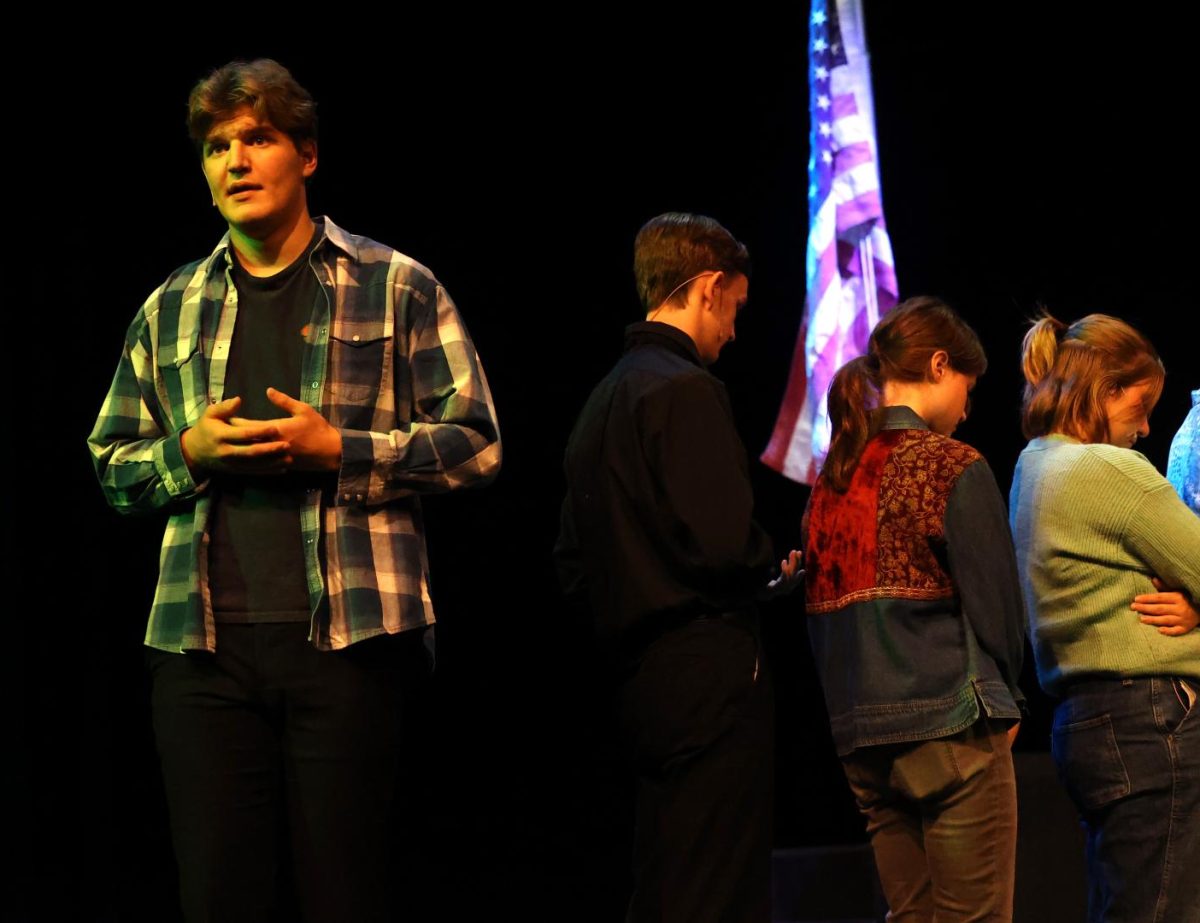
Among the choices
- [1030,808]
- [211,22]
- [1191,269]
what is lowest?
[1030,808]

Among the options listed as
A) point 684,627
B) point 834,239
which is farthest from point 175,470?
point 834,239

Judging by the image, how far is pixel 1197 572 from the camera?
2418mm

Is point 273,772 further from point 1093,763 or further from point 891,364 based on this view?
point 1093,763

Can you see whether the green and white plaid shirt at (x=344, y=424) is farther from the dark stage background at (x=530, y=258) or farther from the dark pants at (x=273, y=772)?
the dark stage background at (x=530, y=258)

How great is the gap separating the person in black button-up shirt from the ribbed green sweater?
1.97 ft

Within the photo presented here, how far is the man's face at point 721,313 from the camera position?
2549 millimetres

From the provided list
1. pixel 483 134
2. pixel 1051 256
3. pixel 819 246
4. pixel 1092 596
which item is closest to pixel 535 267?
pixel 483 134

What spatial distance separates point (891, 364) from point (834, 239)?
1712mm

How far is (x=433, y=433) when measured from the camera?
1935mm

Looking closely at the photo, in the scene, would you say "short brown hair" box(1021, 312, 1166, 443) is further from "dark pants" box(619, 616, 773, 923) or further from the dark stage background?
the dark stage background

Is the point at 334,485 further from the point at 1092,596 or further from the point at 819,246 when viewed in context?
the point at 819,246

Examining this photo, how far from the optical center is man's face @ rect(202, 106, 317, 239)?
77.4 inches

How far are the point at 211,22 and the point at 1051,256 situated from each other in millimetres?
2594

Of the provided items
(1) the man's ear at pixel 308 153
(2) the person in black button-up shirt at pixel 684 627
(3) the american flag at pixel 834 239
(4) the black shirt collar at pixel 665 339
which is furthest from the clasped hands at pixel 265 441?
(3) the american flag at pixel 834 239
